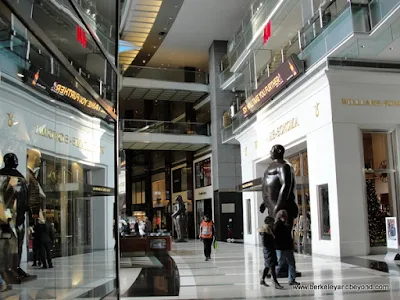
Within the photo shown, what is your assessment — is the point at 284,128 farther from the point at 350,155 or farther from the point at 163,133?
the point at 163,133

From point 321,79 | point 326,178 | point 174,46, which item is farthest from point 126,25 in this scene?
point 326,178

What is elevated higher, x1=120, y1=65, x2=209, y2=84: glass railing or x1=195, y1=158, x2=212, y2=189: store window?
x1=120, y1=65, x2=209, y2=84: glass railing

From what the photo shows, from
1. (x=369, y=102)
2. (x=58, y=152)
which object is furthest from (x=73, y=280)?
(x=369, y=102)

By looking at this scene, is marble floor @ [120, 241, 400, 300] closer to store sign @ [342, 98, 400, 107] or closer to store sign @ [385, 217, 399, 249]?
store sign @ [385, 217, 399, 249]

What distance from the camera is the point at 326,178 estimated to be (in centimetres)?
1277

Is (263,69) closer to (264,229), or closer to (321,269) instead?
(321,269)

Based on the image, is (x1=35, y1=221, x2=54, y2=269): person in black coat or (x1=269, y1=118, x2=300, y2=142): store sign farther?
(x1=269, y1=118, x2=300, y2=142): store sign

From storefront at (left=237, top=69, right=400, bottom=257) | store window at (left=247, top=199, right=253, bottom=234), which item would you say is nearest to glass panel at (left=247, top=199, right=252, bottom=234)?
store window at (left=247, top=199, right=253, bottom=234)

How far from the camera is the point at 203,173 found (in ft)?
96.0

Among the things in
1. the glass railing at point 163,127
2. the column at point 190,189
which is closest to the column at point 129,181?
the column at point 190,189

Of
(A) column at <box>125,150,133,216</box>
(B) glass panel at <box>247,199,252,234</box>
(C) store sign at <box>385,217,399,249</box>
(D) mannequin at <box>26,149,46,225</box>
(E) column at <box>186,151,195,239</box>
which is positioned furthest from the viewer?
(A) column at <box>125,150,133,216</box>

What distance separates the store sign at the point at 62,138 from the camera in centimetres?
339

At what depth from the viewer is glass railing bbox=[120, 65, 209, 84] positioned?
26.4m

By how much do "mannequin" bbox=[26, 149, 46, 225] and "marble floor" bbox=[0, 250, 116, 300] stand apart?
15.0 inches
